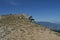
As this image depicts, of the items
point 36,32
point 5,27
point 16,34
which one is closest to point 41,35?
point 36,32

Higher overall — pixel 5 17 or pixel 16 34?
pixel 5 17

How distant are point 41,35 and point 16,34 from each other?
2823 millimetres

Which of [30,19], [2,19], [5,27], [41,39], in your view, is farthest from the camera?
[30,19]

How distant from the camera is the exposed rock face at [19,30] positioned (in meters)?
17.5

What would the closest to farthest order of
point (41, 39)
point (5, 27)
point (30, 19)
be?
point (41, 39) → point (5, 27) → point (30, 19)

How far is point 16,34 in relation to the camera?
1766 centimetres

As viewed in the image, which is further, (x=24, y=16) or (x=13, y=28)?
(x=24, y=16)

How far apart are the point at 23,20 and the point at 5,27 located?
2.79m

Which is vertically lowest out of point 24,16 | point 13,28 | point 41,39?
point 41,39

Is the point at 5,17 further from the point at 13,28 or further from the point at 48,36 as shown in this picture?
the point at 48,36

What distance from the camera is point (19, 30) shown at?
59.9ft

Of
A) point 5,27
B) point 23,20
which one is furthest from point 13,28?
point 23,20

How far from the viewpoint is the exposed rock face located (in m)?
17.5

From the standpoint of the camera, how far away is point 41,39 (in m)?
17.5
